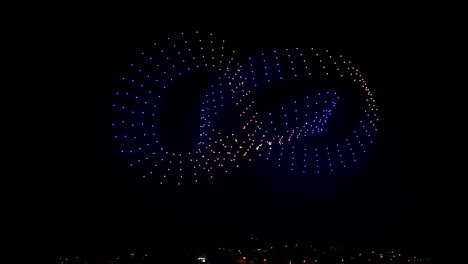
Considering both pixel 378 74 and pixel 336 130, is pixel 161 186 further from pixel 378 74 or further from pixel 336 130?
pixel 378 74

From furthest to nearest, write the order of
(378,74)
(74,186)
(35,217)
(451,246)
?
1. (378,74)
2. (451,246)
3. (74,186)
4. (35,217)

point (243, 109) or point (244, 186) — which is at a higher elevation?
point (243, 109)

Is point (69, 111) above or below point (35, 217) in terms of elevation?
above

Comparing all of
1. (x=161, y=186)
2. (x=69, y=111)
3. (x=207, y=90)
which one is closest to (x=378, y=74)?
(x=207, y=90)

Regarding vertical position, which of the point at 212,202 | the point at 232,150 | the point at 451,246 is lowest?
the point at 451,246

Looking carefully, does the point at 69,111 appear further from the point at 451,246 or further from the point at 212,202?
the point at 451,246

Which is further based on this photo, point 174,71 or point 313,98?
point 313,98

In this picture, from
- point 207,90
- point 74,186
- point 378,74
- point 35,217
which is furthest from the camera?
point 378,74

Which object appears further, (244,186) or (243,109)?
(244,186)
